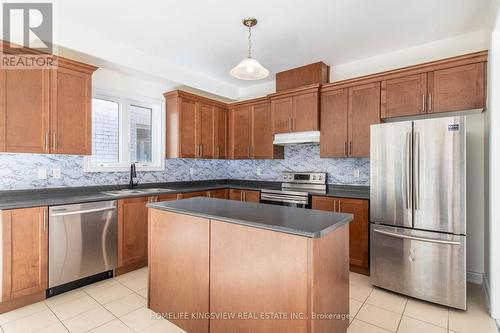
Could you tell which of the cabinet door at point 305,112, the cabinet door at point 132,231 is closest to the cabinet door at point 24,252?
the cabinet door at point 132,231

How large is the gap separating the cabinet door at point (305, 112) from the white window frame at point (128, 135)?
6.88 feet

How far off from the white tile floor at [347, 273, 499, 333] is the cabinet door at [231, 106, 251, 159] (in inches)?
110

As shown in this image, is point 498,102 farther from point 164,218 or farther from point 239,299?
point 164,218

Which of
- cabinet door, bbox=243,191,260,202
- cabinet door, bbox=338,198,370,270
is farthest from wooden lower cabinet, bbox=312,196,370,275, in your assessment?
cabinet door, bbox=243,191,260,202

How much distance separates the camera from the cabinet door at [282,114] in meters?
4.04

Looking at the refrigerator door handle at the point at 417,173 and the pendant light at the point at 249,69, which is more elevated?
the pendant light at the point at 249,69

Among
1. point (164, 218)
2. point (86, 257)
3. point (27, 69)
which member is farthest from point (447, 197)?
point (27, 69)

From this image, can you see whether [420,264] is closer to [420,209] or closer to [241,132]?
[420,209]

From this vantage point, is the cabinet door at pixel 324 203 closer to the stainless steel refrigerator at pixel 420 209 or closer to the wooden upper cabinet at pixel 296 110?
the stainless steel refrigerator at pixel 420 209

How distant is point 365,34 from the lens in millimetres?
3041

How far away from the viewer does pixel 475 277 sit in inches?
115

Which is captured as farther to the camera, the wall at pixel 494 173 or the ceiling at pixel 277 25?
the ceiling at pixel 277 25

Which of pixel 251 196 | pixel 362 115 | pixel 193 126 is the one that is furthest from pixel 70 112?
pixel 362 115

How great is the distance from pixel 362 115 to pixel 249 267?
8.51 feet
